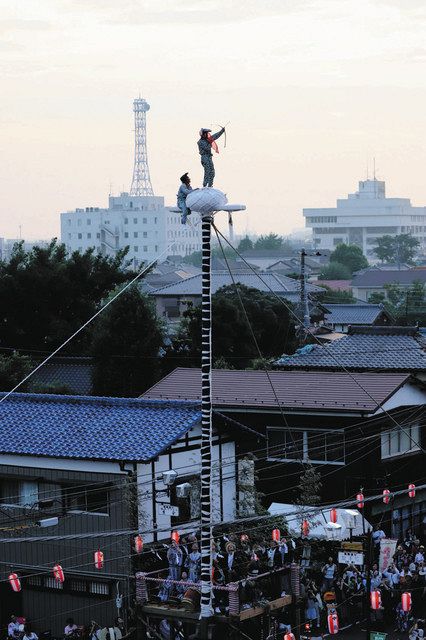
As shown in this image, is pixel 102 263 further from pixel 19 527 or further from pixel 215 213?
pixel 215 213

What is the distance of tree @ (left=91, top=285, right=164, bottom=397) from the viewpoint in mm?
46188

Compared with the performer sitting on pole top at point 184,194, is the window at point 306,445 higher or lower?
lower

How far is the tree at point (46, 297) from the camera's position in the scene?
5409 centimetres

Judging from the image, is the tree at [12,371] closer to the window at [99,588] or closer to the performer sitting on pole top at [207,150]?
the window at [99,588]

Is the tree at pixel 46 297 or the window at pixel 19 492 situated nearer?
the window at pixel 19 492

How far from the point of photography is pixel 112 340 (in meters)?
46.4

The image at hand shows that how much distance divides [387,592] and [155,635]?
618cm

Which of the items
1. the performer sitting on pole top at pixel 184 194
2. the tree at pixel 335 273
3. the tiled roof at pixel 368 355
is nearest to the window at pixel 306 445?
the tiled roof at pixel 368 355

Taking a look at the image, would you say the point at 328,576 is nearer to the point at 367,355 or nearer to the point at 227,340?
the point at 367,355

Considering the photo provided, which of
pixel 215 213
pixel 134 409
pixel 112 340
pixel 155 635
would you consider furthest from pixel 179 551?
pixel 112 340

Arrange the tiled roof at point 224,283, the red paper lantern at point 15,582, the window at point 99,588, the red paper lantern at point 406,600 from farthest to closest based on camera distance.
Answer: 1. the tiled roof at point 224,283
2. the window at point 99,588
3. the red paper lantern at point 406,600
4. the red paper lantern at point 15,582

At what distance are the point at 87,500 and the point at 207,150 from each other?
11.8 m

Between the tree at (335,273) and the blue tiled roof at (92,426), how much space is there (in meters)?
121

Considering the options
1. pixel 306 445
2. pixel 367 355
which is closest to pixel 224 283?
pixel 367 355
